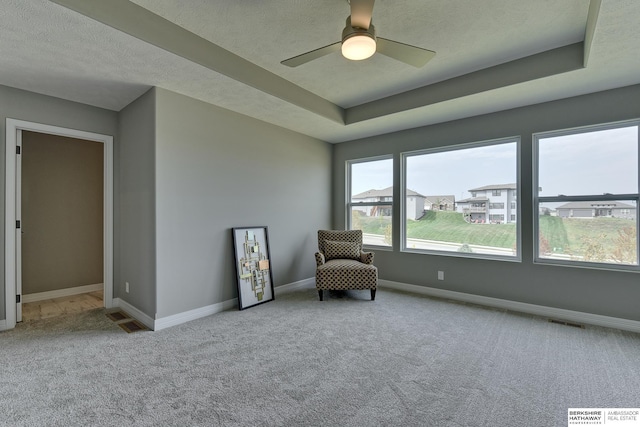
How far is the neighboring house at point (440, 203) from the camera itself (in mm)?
4444

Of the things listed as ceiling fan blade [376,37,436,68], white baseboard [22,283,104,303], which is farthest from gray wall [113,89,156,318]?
ceiling fan blade [376,37,436,68]

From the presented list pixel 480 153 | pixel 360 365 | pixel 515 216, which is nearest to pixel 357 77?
pixel 480 153

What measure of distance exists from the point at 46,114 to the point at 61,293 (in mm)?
2651

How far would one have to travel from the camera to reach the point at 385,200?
509 centimetres

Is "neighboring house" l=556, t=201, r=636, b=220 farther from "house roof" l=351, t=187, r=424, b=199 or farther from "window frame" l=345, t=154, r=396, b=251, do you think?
"window frame" l=345, t=154, r=396, b=251

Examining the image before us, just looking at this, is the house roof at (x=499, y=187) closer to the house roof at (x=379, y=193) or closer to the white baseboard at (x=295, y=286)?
the house roof at (x=379, y=193)

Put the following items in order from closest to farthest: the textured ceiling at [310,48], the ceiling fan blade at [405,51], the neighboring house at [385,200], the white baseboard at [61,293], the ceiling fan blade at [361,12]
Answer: the ceiling fan blade at [361,12] → the ceiling fan blade at [405,51] → the textured ceiling at [310,48] → the white baseboard at [61,293] → the neighboring house at [385,200]

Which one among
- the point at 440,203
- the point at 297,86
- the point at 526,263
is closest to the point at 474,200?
the point at 440,203

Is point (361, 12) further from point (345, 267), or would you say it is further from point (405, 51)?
point (345, 267)

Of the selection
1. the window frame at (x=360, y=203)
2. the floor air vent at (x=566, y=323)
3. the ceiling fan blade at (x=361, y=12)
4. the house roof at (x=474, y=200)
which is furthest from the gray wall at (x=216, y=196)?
the floor air vent at (x=566, y=323)

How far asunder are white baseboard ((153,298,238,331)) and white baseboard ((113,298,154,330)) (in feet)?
0.33

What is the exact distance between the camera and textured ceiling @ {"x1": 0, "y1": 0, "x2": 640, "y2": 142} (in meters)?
2.20

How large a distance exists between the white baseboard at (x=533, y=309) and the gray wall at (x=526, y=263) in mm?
56

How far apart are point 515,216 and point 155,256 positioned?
449cm
